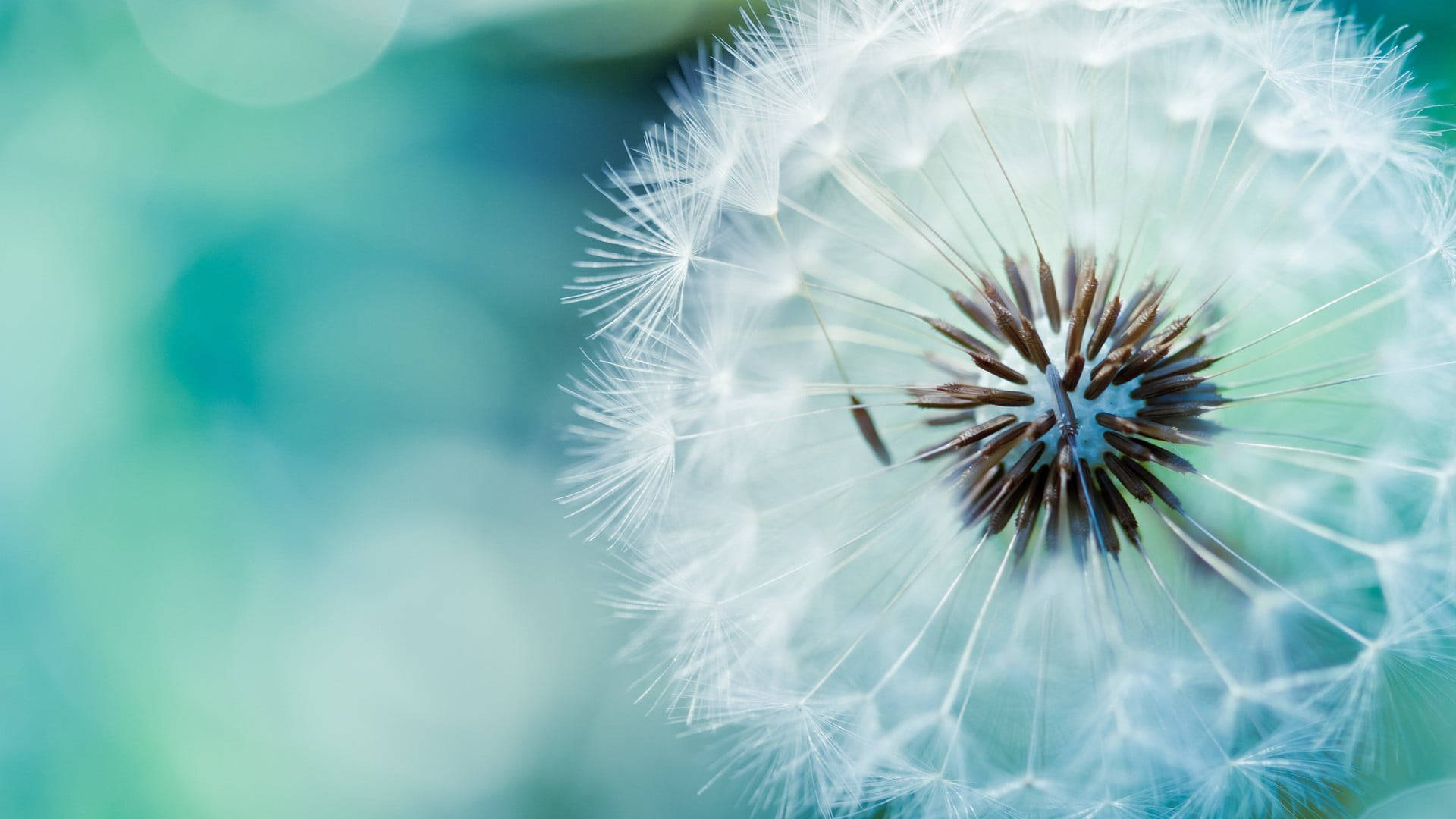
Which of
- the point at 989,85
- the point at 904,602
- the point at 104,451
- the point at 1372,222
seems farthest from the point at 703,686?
the point at 104,451

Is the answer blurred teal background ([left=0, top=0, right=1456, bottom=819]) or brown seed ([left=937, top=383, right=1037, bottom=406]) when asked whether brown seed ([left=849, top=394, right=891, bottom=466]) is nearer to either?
brown seed ([left=937, top=383, right=1037, bottom=406])

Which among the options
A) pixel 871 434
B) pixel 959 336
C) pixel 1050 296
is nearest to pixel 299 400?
pixel 871 434

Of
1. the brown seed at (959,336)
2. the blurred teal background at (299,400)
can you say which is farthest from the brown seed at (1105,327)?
the blurred teal background at (299,400)

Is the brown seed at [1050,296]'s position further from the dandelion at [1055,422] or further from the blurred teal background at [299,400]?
the blurred teal background at [299,400]

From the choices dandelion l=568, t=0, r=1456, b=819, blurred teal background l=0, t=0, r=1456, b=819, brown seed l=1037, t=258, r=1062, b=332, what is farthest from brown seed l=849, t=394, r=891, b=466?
blurred teal background l=0, t=0, r=1456, b=819

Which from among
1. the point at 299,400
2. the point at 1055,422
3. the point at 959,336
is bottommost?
the point at 1055,422

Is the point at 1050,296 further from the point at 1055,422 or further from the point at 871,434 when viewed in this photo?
the point at 871,434

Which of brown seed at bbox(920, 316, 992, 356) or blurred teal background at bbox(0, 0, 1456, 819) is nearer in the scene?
brown seed at bbox(920, 316, 992, 356)
